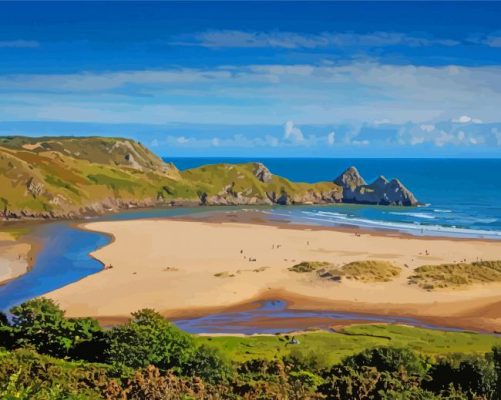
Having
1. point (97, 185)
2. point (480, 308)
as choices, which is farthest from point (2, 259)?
point (97, 185)

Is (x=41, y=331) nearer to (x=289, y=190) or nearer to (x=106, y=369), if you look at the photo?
(x=106, y=369)

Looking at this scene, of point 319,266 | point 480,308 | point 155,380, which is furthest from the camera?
point 319,266

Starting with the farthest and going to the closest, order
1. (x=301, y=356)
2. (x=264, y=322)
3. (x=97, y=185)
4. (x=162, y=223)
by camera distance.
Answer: (x=97, y=185)
(x=162, y=223)
(x=264, y=322)
(x=301, y=356)

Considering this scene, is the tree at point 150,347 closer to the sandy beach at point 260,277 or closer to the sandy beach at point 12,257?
the sandy beach at point 260,277

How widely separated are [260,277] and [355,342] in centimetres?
2625

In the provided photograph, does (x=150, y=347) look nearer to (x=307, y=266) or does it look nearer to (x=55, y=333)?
(x=55, y=333)

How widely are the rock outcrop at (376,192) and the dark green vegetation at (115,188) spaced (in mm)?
3079

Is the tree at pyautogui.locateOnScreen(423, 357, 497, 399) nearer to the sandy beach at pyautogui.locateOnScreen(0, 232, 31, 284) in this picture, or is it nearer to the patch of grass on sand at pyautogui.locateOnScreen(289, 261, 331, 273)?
the patch of grass on sand at pyautogui.locateOnScreen(289, 261, 331, 273)

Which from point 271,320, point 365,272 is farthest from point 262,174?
point 271,320

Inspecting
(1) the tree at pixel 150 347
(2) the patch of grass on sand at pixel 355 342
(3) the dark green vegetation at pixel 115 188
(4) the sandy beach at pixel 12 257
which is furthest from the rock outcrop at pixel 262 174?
(1) the tree at pixel 150 347

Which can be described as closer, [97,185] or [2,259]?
[2,259]

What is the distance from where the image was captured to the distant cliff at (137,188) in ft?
459

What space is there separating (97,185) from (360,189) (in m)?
72.9

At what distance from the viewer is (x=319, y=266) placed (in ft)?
252
